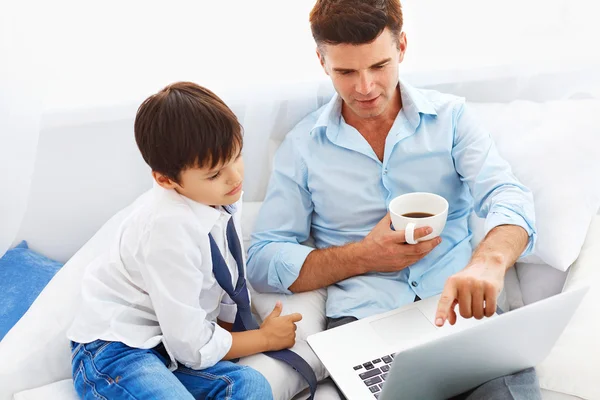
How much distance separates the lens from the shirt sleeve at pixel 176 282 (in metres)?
1.26

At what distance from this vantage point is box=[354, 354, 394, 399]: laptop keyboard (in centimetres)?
126

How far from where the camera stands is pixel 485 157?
1535 millimetres

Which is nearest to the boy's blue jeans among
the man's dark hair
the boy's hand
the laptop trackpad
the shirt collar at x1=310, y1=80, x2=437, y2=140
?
the boy's hand

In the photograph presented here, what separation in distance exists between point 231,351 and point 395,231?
396 mm

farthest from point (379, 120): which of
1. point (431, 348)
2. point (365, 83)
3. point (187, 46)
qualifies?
point (431, 348)

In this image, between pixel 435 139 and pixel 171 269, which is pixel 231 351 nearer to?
pixel 171 269

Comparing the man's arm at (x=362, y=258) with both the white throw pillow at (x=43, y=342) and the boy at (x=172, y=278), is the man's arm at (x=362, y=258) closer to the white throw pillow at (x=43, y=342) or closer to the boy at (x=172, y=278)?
the boy at (x=172, y=278)

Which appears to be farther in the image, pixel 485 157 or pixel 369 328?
pixel 485 157

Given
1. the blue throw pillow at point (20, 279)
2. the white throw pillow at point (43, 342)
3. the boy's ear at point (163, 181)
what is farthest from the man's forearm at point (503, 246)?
Result: the blue throw pillow at point (20, 279)

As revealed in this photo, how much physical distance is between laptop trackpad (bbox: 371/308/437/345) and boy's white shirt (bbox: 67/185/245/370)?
0.99ft

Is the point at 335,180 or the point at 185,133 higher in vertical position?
the point at 185,133

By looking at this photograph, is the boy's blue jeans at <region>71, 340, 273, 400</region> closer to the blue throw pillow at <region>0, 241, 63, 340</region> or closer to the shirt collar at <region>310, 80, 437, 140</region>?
the blue throw pillow at <region>0, 241, 63, 340</region>

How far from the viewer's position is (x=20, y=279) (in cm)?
171

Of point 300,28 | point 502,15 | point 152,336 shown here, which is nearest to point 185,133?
point 152,336
